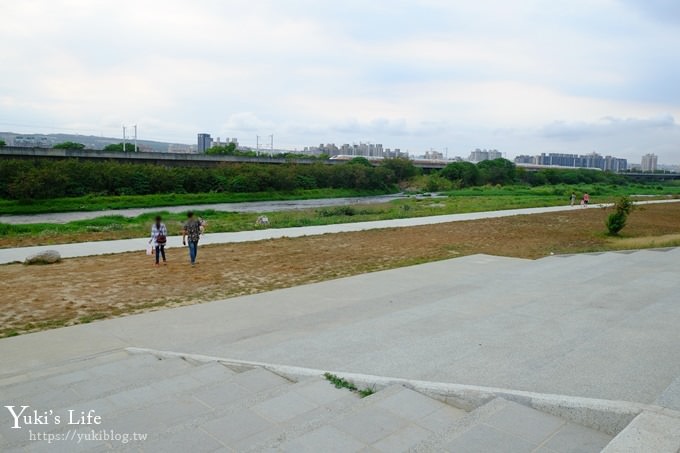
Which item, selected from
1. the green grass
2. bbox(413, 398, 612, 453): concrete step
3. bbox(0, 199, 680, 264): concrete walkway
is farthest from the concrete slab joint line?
the green grass

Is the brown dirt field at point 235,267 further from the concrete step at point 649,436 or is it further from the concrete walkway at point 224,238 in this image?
the concrete step at point 649,436

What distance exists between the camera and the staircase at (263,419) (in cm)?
363

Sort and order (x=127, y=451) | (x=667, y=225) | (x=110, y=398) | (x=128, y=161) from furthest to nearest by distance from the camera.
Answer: (x=128, y=161)
(x=667, y=225)
(x=110, y=398)
(x=127, y=451)

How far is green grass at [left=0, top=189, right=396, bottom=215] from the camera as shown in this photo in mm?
39641

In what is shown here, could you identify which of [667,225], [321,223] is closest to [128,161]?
[321,223]

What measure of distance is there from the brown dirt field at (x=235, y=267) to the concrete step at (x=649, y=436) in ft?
25.1

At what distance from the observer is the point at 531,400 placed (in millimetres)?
4242

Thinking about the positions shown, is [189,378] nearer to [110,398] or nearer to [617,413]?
[110,398]

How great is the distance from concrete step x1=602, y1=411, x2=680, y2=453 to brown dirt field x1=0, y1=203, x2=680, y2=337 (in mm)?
7658

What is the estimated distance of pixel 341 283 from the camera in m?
11.1

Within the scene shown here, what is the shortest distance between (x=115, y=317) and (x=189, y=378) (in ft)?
12.9

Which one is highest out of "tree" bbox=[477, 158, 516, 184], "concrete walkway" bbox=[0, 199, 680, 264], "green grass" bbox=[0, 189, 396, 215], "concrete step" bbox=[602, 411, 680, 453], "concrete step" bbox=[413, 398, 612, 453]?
"tree" bbox=[477, 158, 516, 184]

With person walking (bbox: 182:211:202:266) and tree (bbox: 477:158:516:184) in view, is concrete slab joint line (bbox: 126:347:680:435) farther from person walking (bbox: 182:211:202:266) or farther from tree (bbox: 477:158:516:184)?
tree (bbox: 477:158:516:184)

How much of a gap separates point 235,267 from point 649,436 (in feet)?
35.5
